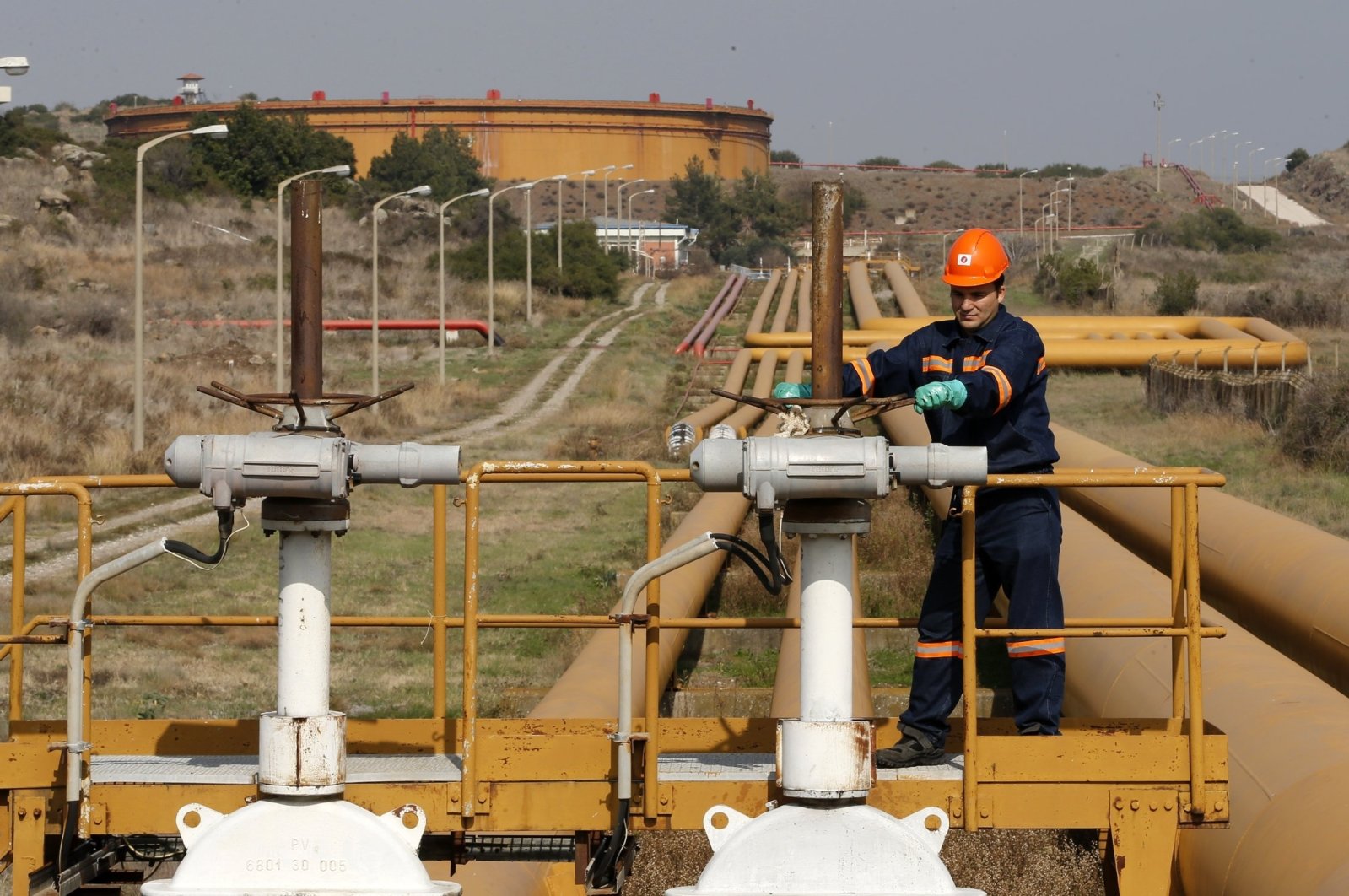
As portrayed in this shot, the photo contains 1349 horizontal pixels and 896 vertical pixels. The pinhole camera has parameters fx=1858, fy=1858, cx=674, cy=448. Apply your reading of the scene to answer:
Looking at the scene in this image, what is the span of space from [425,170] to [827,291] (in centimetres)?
8692

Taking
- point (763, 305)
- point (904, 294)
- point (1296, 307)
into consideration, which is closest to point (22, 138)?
point (763, 305)

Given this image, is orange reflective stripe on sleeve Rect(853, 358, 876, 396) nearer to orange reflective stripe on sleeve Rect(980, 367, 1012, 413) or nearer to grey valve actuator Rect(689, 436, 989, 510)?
orange reflective stripe on sleeve Rect(980, 367, 1012, 413)

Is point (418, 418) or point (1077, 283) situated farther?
point (1077, 283)

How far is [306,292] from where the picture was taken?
5.21m

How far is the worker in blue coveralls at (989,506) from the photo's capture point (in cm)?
608

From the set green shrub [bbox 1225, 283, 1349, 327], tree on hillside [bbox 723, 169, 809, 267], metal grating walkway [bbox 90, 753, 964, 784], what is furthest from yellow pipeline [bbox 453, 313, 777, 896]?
tree on hillside [bbox 723, 169, 809, 267]

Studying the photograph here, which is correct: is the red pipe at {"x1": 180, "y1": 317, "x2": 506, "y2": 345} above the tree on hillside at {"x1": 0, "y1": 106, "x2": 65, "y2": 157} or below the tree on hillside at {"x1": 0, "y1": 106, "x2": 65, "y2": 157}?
below

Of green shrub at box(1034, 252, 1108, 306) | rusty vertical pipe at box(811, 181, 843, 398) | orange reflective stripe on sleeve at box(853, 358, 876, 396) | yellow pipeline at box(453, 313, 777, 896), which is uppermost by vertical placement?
green shrub at box(1034, 252, 1108, 306)

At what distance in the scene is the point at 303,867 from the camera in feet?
16.8

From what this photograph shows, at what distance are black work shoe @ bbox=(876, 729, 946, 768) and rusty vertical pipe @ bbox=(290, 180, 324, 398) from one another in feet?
7.11

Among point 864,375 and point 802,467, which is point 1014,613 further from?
point 802,467

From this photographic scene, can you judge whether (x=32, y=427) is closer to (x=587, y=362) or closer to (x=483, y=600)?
(x=483, y=600)

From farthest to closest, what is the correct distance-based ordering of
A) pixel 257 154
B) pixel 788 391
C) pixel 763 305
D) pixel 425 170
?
pixel 425 170 → pixel 257 154 → pixel 763 305 → pixel 788 391

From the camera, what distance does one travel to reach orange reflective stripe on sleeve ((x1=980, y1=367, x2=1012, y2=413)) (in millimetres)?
5789
